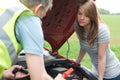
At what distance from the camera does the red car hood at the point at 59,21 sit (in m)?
4.23

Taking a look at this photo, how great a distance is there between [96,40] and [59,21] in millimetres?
395

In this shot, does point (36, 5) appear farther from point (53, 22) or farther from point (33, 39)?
point (53, 22)

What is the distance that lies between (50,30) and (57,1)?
1.03ft

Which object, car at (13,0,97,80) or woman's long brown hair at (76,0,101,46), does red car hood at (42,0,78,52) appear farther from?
woman's long brown hair at (76,0,101,46)

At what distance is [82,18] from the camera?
4051mm

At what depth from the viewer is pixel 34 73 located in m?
2.73

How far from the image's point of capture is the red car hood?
13.9 feet

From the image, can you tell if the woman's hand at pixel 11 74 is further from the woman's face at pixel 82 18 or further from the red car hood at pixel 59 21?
the red car hood at pixel 59 21

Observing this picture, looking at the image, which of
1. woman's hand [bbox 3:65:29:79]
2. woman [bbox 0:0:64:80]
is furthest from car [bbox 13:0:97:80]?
woman [bbox 0:0:64:80]

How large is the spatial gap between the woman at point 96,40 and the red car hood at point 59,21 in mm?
89

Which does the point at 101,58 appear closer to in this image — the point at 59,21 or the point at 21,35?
the point at 59,21

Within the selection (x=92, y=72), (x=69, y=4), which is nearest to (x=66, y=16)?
(x=69, y=4)

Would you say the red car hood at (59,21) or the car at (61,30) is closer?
the car at (61,30)

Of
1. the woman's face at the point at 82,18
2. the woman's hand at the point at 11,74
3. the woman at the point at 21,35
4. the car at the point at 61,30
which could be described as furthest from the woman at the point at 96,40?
the woman at the point at 21,35
